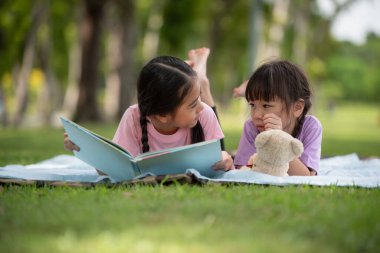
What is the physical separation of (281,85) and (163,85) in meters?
1.03

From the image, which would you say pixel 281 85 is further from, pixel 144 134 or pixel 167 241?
pixel 167 241

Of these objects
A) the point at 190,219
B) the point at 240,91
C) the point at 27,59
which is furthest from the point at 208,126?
the point at 27,59

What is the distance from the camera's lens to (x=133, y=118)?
5.19 m

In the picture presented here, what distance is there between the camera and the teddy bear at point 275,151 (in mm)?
4723

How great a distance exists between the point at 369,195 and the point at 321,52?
35.3 m

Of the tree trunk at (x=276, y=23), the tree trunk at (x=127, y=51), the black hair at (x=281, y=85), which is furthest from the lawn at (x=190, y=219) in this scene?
the tree trunk at (x=276, y=23)

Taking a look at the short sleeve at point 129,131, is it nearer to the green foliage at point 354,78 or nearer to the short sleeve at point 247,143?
the short sleeve at point 247,143

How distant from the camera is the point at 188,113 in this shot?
4887 mm

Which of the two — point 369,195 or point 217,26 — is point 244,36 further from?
point 369,195

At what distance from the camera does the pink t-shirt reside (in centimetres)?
517

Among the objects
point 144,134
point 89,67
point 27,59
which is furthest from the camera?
point 27,59

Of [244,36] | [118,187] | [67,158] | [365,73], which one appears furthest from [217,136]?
[365,73]

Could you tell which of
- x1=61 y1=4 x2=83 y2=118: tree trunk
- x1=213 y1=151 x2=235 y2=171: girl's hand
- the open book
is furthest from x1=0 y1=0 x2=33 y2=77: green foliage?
x1=213 y1=151 x2=235 y2=171: girl's hand

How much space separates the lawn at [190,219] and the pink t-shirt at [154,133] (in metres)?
0.76
